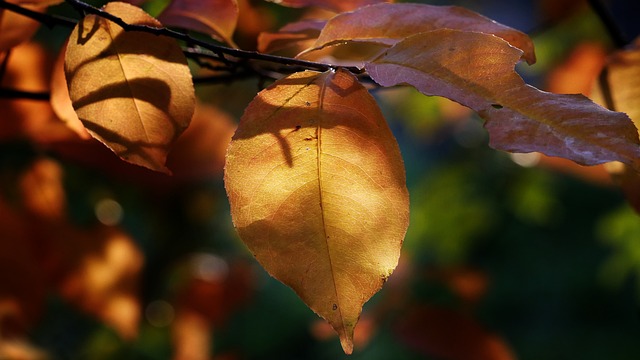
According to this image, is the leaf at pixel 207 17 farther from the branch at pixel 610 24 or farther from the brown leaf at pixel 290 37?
the branch at pixel 610 24

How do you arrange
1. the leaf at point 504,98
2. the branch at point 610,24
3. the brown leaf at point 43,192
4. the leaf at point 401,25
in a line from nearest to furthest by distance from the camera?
the leaf at point 504,98
the leaf at point 401,25
the branch at point 610,24
the brown leaf at point 43,192

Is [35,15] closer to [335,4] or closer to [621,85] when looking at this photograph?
[335,4]

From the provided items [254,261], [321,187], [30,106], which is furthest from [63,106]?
[254,261]

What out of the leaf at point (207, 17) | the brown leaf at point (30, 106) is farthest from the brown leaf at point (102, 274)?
the leaf at point (207, 17)

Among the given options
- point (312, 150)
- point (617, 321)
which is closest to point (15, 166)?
point (312, 150)

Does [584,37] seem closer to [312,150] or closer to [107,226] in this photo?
[107,226]
